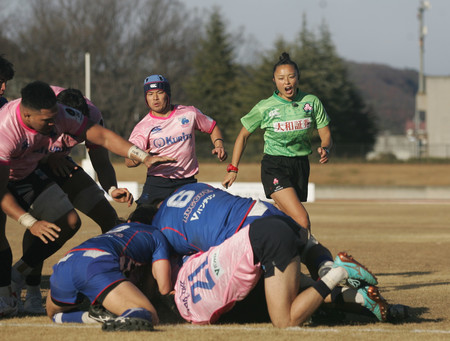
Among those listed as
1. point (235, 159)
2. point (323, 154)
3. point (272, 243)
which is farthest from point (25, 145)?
point (323, 154)

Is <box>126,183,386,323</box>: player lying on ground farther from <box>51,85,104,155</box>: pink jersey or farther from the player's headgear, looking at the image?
the player's headgear

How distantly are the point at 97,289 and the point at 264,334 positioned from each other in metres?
1.18

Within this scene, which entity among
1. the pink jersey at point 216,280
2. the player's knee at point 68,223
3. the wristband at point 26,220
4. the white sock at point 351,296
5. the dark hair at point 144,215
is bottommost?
the white sock at point 351,296

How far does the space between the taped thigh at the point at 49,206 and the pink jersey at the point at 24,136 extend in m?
0.26

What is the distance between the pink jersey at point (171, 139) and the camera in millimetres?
7121

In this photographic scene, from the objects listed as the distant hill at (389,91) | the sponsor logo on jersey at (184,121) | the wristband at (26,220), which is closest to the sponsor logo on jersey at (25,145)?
the wristband at (26,220)

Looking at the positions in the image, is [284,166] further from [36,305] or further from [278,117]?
[36,305]

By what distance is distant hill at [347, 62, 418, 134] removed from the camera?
486 feet

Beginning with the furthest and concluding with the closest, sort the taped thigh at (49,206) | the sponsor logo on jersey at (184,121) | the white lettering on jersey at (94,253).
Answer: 1. the sponsor logo on jersey at (184,121)
2. the taped thigh at (49,206)
3. the white lettering on jersey at (94,253)

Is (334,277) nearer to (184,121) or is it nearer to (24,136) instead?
(24,136)

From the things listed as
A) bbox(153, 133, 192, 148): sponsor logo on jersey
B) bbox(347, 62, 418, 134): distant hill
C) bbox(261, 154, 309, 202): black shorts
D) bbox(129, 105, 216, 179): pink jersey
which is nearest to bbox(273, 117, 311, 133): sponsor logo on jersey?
bbox(261, 154, 309, 202): black shorts

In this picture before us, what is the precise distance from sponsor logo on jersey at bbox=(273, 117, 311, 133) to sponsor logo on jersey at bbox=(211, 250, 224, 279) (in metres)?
2.65

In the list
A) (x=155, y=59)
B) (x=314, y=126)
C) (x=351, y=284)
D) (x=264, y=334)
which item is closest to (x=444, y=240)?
(x=314, y=126)

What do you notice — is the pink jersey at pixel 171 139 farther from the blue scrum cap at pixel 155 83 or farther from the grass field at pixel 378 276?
the grass field at pixel 378 276
